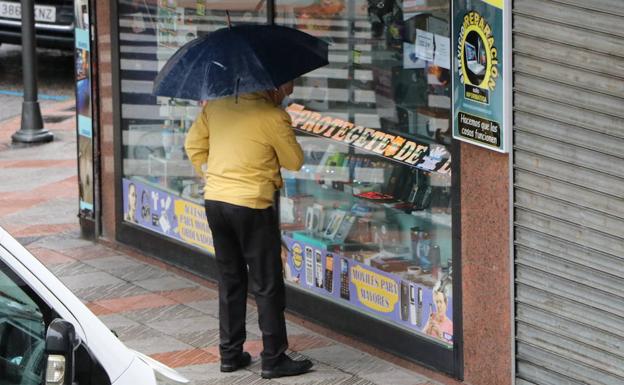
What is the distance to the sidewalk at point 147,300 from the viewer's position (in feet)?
23.0

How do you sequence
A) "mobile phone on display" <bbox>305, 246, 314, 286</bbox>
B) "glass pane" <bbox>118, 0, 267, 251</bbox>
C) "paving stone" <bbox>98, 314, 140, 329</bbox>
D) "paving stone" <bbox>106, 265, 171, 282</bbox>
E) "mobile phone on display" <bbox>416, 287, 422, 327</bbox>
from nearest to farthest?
1. "mobile phone on display" <bbox>416, 287, 422, 327</bbox>
2. "mobile phone on display" <bbox>305, 246, 314, 286</bbox>
3. "paving stone" <bbox>98, 314, 140, 329</bbox>
4. "glass pane" <bbox>118, 0, 267, 251</bbox>
5. "paving stone" <bbox>106, 265, 171, 282</bbox>

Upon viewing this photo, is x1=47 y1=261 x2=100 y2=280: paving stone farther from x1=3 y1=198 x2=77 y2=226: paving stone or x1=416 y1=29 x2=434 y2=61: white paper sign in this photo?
x1=416 y1=29 x2=434 y2=61: white paper sign

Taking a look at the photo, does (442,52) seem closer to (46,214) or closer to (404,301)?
(404,301)

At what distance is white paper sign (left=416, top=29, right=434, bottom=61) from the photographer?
6707mm

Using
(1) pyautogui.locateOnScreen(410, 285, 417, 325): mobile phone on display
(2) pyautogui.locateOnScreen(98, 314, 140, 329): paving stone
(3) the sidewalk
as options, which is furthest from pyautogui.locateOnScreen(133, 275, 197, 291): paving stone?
(1) pyautogui.locateOnScreen(410, 285, 417, 325): mobile phone on display

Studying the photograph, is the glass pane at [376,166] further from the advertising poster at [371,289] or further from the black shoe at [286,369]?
the black shoe at [286,369]

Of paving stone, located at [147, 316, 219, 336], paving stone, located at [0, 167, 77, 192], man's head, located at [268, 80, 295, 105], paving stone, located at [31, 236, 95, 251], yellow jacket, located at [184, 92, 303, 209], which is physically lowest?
paving stone, located at [147, 316, 219, 336]

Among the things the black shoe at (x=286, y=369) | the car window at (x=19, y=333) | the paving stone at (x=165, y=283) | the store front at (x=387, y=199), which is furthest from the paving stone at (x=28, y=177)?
the car window at (x=19, y=333)

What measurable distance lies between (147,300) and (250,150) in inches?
82.6

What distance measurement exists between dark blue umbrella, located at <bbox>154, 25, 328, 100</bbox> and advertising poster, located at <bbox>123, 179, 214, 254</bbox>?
1955 mm

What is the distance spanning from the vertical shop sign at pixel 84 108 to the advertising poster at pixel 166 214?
500mm

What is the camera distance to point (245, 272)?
6.97 meters

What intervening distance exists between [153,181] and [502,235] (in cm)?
371

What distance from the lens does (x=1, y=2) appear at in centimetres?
1728
